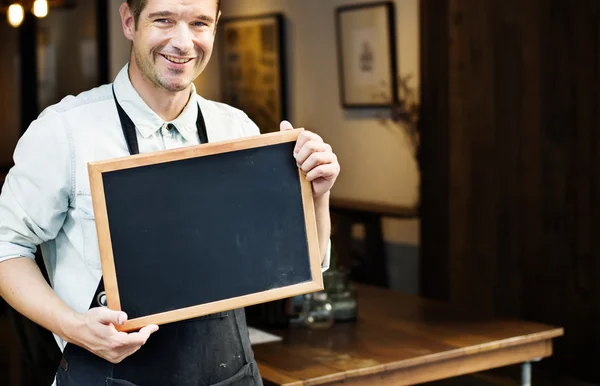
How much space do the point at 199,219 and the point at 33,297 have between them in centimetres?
34

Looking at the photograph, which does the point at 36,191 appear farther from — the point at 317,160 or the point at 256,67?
the point at 256,67

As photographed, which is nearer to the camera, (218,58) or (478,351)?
(478,351)

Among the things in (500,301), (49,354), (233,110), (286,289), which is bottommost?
(500,301)

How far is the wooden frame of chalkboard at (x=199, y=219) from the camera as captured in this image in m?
1.73

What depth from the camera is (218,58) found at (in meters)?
7.02

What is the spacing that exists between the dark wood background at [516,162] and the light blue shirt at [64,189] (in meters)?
3.18

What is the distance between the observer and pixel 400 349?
9.72 feet

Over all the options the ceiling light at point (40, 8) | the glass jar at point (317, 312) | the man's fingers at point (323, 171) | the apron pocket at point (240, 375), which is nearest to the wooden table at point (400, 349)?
the glass jar at point (317, 312)

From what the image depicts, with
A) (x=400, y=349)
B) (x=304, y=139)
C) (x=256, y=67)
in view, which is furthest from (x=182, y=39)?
(x=256, y=67)

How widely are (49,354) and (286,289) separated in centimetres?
184

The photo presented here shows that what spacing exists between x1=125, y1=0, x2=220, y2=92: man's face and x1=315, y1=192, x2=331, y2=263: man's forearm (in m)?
0.36

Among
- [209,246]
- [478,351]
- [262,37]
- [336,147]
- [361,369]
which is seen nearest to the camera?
[209,246]

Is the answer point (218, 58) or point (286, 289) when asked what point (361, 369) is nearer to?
point (286, 289)

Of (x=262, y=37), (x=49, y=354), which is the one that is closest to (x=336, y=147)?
(x=262, y=37)
